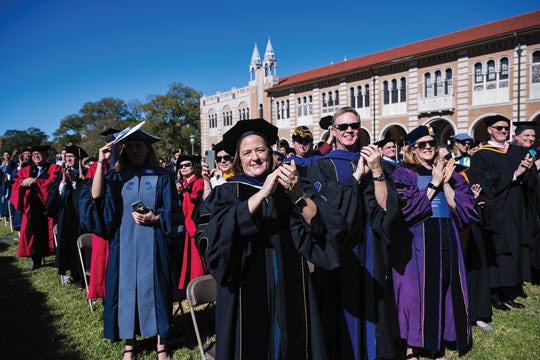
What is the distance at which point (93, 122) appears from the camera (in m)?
70.1

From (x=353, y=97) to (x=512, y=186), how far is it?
1125 inches

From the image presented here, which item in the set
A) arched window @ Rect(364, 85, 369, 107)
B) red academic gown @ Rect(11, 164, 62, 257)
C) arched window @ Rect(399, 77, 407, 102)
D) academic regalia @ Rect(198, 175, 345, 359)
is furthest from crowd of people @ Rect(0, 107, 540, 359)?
arched window @ Rect(364, 85, 369, 107)

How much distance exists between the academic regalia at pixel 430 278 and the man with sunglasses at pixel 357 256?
0.53m

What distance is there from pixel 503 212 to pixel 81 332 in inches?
243

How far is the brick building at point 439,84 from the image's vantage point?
22422mm

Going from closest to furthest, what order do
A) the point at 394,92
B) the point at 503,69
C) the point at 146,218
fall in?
the point at 146,218 < the point at 503,69 < the point at 394,92

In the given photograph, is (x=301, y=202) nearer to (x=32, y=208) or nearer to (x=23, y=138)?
(x=32, y=208)

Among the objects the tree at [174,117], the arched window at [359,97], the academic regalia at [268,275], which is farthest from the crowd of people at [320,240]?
the tree at [174,117]

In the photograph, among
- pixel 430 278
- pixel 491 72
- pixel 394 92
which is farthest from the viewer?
pixel 394 92

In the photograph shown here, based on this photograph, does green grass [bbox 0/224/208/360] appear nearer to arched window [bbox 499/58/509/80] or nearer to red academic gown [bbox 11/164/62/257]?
red academic gown [bbox 11/164/62/257]

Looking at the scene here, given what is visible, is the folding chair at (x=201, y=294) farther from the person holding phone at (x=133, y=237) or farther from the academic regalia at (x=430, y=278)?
the academic regalia at (x=430, y=278)

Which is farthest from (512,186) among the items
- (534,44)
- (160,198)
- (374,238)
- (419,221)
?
(534,44)

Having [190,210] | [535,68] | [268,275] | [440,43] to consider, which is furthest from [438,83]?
[268,275]

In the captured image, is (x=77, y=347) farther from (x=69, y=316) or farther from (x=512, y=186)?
(x=512, y=186)
